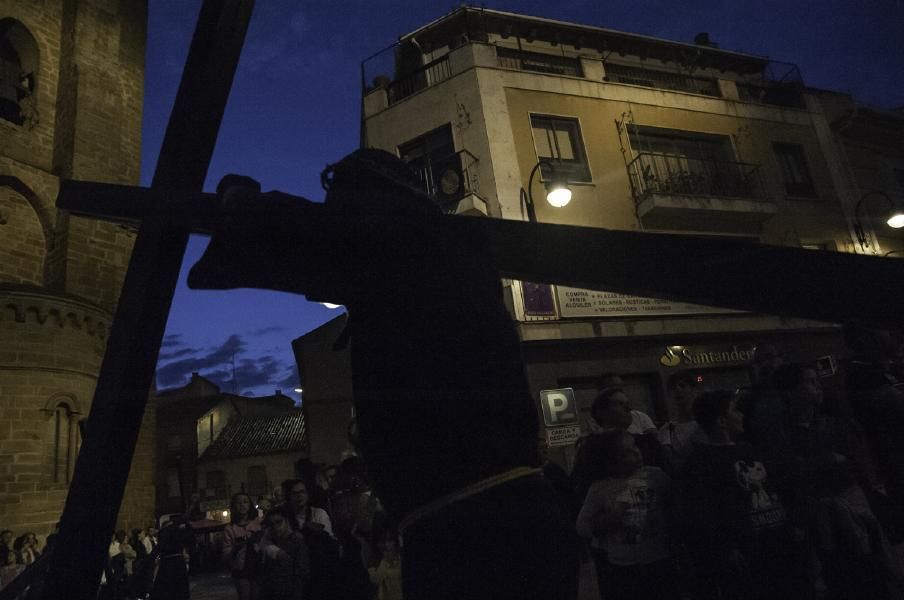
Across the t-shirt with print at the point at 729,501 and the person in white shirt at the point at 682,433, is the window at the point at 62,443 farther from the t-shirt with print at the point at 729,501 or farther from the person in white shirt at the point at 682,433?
the t-shirt with print at the point at 729,501

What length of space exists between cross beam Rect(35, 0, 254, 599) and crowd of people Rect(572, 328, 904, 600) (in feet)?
9.94

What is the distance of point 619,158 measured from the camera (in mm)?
14719

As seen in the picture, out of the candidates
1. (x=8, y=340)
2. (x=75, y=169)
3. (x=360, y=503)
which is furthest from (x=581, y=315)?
(x=75, y=169)

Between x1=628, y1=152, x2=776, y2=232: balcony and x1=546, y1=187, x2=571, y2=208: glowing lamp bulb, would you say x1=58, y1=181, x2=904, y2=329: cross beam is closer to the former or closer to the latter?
x1=546, y1=187, x2=571, y2=208: glowing lamp bulb

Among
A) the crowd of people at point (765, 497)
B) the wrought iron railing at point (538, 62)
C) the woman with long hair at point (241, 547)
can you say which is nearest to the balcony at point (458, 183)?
the wrought iron railing at point (538, 62)

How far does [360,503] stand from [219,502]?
3343cm

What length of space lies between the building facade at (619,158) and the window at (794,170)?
1.5 inches

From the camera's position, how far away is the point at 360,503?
5781 mm

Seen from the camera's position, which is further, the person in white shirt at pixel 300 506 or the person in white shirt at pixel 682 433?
the person in white shirt at pixel 300 506

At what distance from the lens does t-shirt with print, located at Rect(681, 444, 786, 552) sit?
3.56 m

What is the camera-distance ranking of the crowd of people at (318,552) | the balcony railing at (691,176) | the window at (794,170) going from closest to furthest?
the crowd of people at (318,552)
the balcony railing at (691,176)
the window at (794,170)

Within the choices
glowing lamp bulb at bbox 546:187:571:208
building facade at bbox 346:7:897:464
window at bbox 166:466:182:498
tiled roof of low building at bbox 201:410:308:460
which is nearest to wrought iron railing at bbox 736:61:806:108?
building facade at bbox 346:7:897:464

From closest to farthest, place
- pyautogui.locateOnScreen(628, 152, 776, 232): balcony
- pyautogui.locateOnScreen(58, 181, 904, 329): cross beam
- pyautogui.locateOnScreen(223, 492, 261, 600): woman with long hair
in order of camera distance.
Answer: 1. pyautogui.locateOnScreen(58, 181, 904, 329): cross beam
2. pyautogui.locateOnScreen(223, 492, 261, 600): woman with long hair
3. pyautogui.locateOnScreen(628, 152, 776, 232): balcony

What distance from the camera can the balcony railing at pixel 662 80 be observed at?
53.2ft
